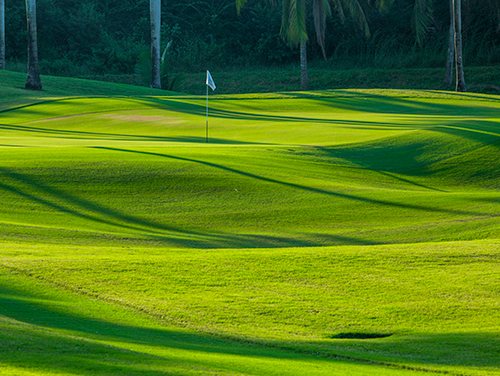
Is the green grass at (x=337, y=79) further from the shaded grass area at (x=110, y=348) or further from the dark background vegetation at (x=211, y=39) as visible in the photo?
the shaded grass area at (x=110, y=348)

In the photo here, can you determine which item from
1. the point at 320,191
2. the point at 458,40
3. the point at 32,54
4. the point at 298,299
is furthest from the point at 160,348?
the point at 458,40

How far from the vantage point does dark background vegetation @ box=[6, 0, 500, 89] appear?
58.2 metres

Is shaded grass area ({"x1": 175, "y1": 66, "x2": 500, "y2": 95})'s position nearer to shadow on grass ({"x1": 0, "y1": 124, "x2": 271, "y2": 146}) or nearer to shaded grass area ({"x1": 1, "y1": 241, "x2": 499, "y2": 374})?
shadow on grass ({"x1": 0, "y1": 124, "x2": 271, "y2": 146})

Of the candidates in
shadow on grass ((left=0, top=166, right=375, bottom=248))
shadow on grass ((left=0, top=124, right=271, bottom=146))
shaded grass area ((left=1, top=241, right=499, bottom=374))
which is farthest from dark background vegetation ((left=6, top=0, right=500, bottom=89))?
shaded grass area ((left=1, top=241, right=499, bottom=374))

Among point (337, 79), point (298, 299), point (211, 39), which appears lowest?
point (337, 79)

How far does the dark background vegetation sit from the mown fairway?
1060 inches

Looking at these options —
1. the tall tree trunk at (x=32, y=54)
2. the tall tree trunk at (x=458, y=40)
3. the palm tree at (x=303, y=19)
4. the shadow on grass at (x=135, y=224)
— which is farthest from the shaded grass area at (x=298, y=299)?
the palm tree at (x=303, y=19)

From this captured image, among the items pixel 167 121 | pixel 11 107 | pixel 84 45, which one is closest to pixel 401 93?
pixel 167 121

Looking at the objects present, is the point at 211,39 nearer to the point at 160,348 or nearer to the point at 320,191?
the point at 320,191

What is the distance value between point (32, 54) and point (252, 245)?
28.9m

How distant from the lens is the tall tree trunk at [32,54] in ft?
138

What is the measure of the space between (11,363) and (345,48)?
55.6m

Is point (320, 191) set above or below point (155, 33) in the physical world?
below

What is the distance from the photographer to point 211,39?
67.2 metres
